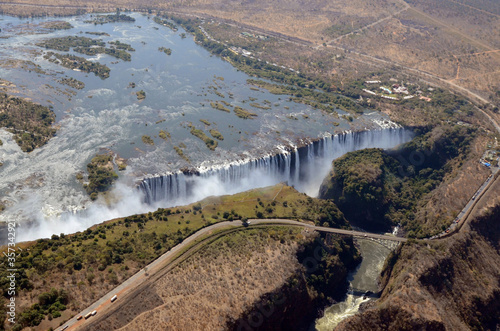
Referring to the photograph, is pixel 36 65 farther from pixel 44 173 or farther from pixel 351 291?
pixel 351 291

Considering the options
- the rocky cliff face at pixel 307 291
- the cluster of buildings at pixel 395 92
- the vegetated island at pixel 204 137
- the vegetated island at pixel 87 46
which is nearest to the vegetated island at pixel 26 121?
the vegetated island at pixel 204 137

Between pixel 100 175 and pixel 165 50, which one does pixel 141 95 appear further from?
pixel 165 50

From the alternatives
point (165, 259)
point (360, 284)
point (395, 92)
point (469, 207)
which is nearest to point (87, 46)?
point (395, 92)

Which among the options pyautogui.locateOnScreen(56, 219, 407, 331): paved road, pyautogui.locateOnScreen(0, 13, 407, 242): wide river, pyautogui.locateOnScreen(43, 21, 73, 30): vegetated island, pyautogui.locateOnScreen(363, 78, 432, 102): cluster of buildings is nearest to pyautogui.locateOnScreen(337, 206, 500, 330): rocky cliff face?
pyautogui.locateOnScreen(56, 219, 407, 331): paved road

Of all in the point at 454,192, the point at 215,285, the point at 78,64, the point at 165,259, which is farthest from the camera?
the point at 78,64

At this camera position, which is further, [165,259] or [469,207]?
[469,207]

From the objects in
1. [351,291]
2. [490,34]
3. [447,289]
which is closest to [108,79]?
[351,291]

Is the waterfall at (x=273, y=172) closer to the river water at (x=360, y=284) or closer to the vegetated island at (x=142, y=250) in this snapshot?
the vegetated island at (x=142, y=250)
